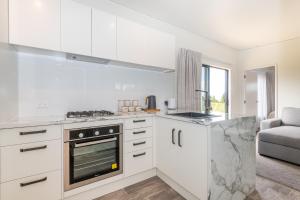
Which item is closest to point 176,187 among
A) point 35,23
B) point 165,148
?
point 165,148

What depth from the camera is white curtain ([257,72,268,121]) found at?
547 centimetres

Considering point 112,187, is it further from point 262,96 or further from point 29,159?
point 262,96

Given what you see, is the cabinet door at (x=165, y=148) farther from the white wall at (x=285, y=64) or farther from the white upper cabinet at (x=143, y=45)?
the white wall at (x=285, y=64)

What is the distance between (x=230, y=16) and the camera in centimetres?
258

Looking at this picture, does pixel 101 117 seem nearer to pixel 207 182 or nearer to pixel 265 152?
pixel 207 182

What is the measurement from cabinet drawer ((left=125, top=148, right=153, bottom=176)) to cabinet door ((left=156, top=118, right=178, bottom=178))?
0.45ft

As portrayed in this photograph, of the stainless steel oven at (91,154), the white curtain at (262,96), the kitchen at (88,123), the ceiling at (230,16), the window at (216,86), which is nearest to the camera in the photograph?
the kitchen at (88,123)

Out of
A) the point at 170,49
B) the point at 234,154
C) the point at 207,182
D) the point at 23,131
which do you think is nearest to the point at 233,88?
the point at 170,49

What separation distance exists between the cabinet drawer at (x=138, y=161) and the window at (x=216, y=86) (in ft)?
7.08

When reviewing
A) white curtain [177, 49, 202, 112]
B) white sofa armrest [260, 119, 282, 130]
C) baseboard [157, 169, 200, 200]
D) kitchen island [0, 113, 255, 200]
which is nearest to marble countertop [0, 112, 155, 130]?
kitchen island [0, 113, 255, 200]

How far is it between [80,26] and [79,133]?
1.21 metres

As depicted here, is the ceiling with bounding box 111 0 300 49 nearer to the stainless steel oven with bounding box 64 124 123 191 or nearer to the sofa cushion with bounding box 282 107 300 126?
the sofa cushion with bounding box 282 107 300 126

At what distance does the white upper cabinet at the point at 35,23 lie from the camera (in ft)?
4.57

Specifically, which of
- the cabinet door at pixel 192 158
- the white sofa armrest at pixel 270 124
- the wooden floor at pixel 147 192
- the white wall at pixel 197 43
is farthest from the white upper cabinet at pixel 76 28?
the white sofa armrest at pixel 270 124
